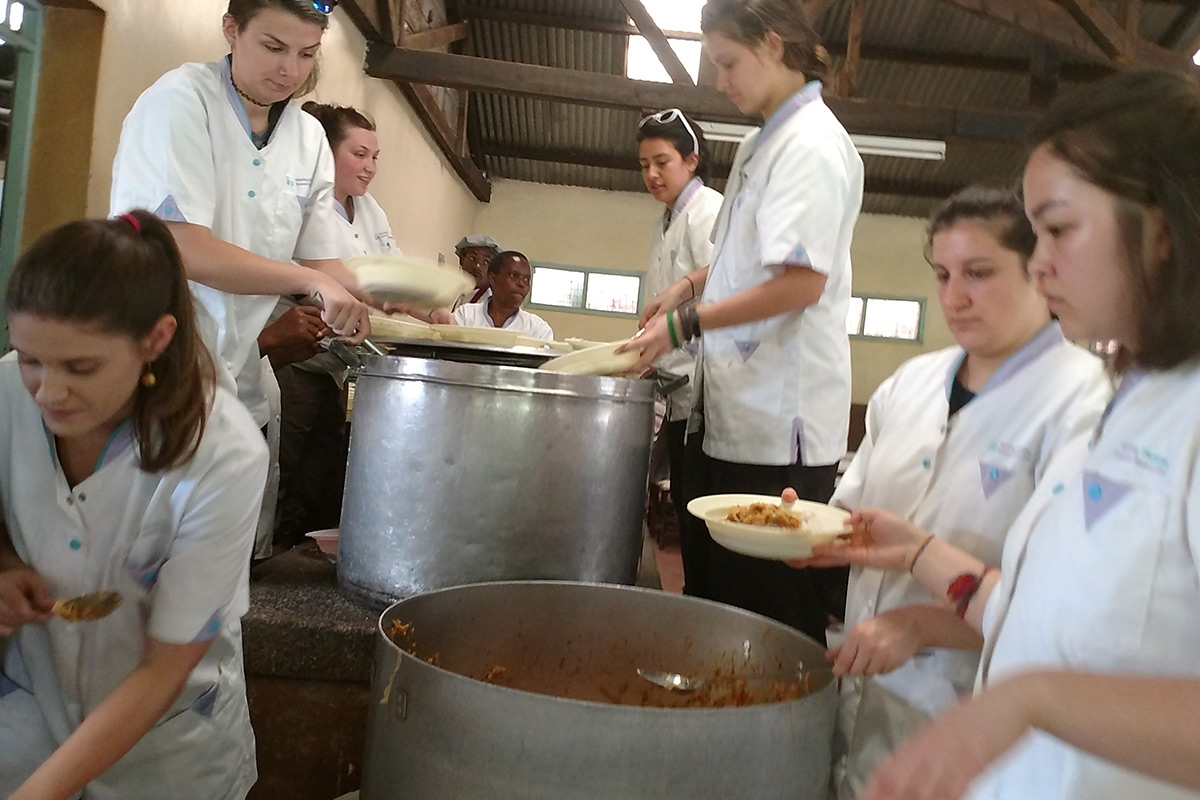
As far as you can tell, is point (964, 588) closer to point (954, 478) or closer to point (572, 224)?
point (954, 478)

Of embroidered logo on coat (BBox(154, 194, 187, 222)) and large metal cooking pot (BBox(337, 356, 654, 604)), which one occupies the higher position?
embroidered logo on coat (BBox(154, 194, 187, 222))

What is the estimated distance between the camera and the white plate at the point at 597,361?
5.58ft

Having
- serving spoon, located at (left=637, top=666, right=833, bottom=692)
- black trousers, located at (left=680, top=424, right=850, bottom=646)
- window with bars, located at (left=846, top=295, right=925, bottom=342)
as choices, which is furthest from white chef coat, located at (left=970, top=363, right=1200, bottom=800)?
window with bars, located at (left=846, top=295, right=925, bottom=342)

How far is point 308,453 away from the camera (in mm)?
2820

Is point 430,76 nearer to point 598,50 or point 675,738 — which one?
point 598,50

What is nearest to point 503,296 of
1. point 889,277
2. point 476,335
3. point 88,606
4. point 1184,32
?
point 476,335

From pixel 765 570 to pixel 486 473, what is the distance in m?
0.65

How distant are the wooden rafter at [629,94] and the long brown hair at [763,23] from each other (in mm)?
3629

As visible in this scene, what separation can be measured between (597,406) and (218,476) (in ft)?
2.26

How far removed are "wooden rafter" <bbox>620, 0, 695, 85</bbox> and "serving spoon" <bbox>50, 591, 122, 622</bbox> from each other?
4.99 m

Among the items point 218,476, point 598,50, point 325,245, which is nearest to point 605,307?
point 598,50

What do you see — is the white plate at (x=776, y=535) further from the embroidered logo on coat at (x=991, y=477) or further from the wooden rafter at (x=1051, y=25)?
the wooden rafter at (x=1051, y=25)

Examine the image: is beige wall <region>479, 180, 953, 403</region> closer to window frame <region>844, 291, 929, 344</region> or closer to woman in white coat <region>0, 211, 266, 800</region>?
window frame <region>844, 291, 929, 344</region>

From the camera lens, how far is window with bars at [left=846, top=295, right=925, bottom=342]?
9148 millimetres
